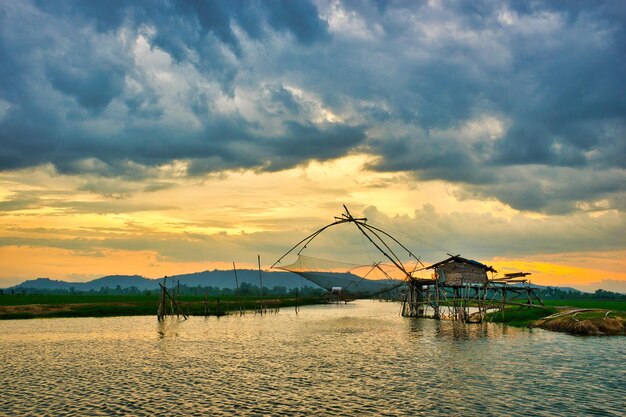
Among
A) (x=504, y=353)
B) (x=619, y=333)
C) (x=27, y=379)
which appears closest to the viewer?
(x=27, y=379)

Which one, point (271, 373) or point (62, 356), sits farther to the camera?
point (62, 356)

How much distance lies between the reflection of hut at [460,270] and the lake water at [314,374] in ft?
40.7

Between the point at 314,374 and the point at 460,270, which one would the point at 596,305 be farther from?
the point at 314,374

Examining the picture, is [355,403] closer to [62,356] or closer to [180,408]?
[180,408]

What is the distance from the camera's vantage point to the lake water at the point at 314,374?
14922mm

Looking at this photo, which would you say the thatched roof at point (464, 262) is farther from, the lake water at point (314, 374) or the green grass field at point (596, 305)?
the green grass field at point (596, 305)

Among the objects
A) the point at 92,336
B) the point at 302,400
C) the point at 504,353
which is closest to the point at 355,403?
the point at 302,400

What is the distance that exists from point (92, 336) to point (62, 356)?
9.13 meters

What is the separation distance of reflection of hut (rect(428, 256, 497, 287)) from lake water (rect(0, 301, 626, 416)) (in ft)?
40.7

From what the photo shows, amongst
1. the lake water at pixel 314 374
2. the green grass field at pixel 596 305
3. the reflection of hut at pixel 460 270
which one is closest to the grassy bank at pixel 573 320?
the lake water at pixel 314 374

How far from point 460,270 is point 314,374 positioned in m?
29.5

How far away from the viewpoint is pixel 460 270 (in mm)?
45875

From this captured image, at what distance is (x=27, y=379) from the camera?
1888 cm

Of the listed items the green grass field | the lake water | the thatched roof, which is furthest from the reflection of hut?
the green grass field
